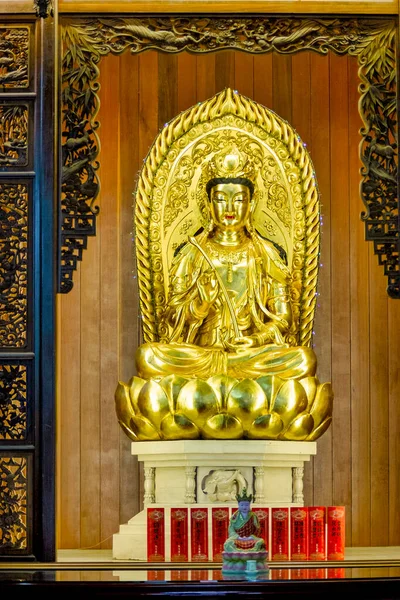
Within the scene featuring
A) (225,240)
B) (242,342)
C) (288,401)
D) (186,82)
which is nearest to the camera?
(288,401)

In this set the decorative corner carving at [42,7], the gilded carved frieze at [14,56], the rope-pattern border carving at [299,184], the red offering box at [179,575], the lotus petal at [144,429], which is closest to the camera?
the red offering box at [179,575]

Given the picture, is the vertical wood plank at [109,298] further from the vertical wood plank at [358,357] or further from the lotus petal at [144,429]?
the vertical wood plank at [358,357]

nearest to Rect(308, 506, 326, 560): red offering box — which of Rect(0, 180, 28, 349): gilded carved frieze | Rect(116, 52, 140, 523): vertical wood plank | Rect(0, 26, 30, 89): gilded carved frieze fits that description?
Rect(0, 180, 28, 349): gilded carved frieze

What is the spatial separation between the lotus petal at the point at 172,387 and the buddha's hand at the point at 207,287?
0.84 m

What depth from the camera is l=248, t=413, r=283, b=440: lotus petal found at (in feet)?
24.0

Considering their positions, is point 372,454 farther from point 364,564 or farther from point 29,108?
point 29,108

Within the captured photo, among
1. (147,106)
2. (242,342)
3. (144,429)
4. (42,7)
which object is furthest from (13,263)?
(147,106)

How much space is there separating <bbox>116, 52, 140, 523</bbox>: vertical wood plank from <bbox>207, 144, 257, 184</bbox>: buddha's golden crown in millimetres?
555

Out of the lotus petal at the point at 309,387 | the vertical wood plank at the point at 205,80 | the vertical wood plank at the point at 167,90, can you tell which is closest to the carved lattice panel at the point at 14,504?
the lotus petal at the point at 309,387

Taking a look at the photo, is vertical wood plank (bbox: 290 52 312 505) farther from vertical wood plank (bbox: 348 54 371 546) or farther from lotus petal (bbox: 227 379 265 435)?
lotus petal (bbox: 227 379 265 435)

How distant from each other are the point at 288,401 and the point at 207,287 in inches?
42.5

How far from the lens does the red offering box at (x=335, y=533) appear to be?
6.94 m

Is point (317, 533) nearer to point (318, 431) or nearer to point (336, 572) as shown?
point (318, 431)

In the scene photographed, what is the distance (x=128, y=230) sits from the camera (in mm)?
8672
